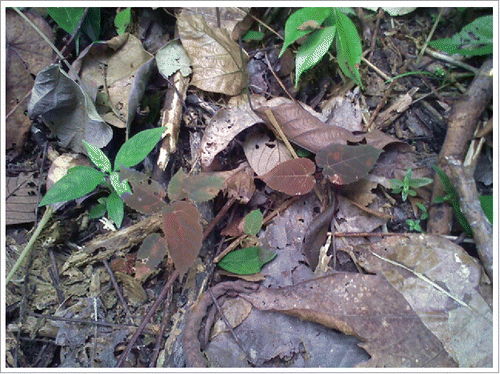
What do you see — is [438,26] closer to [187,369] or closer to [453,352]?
[453,352]

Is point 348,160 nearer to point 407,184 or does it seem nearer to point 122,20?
point 407,184

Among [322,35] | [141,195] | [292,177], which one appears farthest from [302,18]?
[141,195]

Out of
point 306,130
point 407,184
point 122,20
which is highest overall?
point 122,20

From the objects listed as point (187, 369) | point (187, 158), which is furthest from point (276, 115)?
point (187, 369)

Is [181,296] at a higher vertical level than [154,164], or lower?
lower

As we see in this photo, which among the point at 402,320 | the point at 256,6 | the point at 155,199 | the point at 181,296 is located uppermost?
the point at 256,6

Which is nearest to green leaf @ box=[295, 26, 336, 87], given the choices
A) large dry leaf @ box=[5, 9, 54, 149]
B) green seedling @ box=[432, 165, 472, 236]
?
green seedling @ box=[432, 165, 472, 236]
